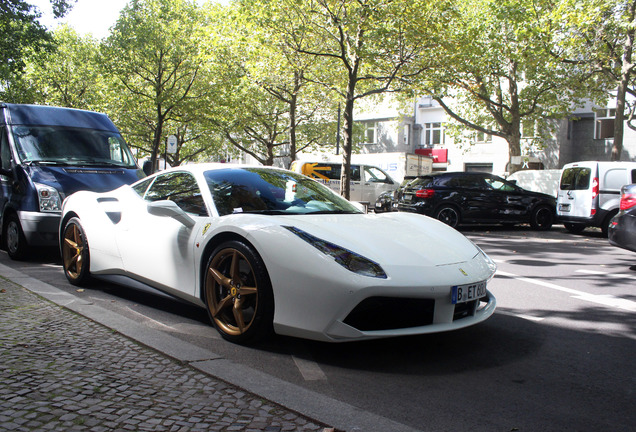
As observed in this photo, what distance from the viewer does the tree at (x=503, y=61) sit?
61.7ft

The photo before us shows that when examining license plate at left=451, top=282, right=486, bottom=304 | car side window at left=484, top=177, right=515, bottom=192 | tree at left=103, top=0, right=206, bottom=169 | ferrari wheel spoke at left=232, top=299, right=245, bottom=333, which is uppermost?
tree at left=103, top=0, right=206, bottom=169

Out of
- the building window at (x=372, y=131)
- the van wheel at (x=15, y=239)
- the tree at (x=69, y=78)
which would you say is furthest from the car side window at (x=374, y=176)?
the building window at (x=372, y=131)

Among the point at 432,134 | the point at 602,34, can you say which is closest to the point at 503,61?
the point at 602,34

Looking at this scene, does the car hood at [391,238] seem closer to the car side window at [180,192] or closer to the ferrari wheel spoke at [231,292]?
the ferrari wheel spoke at [231,292]

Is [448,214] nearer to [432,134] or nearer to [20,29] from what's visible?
[20,29]

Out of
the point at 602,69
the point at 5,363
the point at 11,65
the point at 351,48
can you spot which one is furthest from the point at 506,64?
the point at 5,363

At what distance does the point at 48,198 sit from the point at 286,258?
5025 mm

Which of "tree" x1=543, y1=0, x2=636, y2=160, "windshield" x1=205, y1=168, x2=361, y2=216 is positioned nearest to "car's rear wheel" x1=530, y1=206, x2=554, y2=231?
"tree" x1=543, y1=0, x2=636, y2=160

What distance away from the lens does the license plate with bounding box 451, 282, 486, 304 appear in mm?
3584

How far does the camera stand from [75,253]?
5.88m

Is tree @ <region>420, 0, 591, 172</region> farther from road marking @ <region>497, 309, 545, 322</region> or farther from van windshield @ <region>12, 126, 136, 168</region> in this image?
road marking @ <region>497, 309, 545, 322</region>

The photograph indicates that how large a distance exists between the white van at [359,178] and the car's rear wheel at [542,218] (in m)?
7.48

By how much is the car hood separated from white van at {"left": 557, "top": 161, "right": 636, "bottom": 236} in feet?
36.3

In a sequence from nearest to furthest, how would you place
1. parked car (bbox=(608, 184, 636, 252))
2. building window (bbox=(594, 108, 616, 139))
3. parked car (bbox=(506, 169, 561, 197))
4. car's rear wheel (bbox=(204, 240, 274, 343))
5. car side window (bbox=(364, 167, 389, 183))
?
1. car's rear wheel (bbox=(204, 240, 274, 343))
2. parked car (bbox=(608, 184, 636, 252))
3. parked car (bbox=(506, 169, 561, 197))
4. car side window (bbox=(364, 167, 389, 183))
5. building window (bbox=(594, 108, 616, 139))
